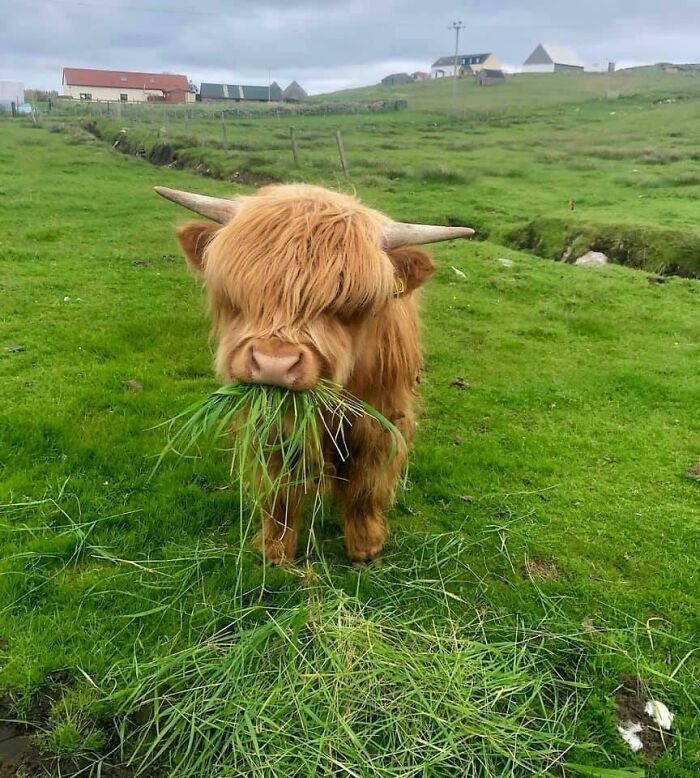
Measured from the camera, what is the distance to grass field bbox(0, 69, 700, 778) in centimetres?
238

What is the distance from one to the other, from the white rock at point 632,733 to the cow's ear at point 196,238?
2.74m

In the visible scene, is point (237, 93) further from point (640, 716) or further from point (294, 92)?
point (640, 716)

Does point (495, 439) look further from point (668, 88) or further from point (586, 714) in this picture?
point (668, 88)

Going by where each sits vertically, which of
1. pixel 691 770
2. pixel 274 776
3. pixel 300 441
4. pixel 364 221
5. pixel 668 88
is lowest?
pixel 691 770

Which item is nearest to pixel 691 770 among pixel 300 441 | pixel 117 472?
pixel 300 441

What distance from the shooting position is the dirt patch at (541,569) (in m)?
3.45

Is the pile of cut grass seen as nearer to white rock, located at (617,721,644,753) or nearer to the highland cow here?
white rock, located at (617,721,644,753)

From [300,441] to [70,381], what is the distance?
11.3 ft

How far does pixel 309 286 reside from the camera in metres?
2.28

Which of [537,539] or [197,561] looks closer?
[197,561]

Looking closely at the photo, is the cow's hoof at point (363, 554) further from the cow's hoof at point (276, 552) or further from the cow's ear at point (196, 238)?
the cow's ear at point (196, 238)

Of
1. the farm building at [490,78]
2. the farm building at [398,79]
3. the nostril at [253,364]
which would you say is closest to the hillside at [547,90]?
the farm building at [490,78]

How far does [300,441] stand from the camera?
255 cm

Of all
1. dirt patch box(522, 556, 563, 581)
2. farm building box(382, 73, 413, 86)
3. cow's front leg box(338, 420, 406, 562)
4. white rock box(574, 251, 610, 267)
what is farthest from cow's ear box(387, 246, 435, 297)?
farm building box(382, 73, 413, 86)
